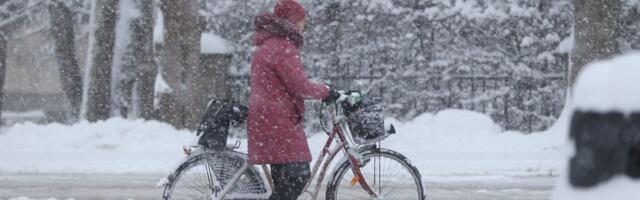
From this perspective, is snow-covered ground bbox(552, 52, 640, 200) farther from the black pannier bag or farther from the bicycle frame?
the bicycle frame

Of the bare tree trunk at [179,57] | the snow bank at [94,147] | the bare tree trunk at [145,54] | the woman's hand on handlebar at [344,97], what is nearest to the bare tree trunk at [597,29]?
the bare tree trunk at [179,57]

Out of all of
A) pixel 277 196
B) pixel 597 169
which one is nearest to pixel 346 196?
pixel 277 196

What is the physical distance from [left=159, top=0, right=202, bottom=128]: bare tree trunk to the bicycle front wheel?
8.66 m

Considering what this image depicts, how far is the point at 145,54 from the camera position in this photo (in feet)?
56.2

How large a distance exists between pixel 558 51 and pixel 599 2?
2.35 m

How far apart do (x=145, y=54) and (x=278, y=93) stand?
38.3 ft

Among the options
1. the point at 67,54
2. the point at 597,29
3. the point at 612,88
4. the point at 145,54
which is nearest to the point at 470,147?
the point at 597,29

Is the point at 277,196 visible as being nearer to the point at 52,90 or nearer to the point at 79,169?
the point at 79,169

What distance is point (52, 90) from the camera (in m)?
38.9

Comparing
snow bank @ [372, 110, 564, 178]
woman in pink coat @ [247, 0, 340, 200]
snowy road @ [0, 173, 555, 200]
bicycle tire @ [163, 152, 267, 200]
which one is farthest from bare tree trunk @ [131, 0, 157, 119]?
woman in pink coat @ [247, 0, 340, 200]

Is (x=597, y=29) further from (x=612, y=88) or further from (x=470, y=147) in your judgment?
(x=612, y=88)

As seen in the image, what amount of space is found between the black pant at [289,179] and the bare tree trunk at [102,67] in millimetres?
11741

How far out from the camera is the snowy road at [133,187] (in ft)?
29.9

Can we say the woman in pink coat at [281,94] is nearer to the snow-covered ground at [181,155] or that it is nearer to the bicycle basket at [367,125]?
the bicycle basket at [367,125]
